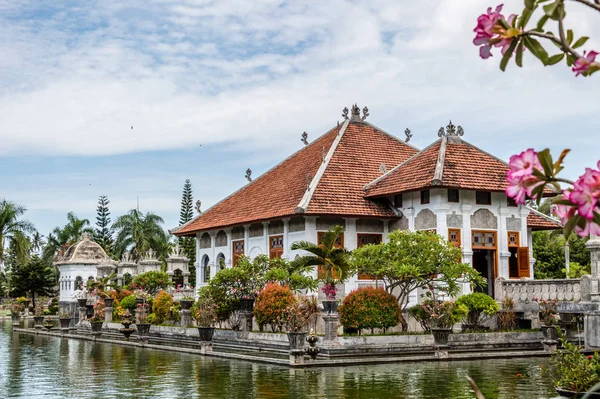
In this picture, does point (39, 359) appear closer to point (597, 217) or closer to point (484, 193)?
point (484, 193)

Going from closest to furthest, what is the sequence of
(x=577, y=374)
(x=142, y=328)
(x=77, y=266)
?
(x=577, y=374), (x=142, y=328), (x=77, y=266)

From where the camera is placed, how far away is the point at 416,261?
70.8 feet

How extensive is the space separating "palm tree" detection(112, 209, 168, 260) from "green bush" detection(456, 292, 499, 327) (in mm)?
39731

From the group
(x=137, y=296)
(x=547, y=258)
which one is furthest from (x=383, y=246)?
(x=547, y=258)

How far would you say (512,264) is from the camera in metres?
27.1

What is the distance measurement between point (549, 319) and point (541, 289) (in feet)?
4.82

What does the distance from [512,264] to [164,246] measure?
37604 millimetres

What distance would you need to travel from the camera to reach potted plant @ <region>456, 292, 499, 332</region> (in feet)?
74.7

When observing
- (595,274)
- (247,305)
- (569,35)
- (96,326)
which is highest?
(569,35)

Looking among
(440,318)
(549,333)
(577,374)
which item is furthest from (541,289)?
(577,374)

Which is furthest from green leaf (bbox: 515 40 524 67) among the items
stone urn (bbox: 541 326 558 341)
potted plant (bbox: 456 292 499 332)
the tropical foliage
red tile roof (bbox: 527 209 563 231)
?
red tile roof (bbox: 527 209 563 231)

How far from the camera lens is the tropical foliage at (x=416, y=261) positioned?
850 inches

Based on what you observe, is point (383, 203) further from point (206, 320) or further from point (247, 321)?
point (206, 320)

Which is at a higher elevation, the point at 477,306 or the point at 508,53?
the point at 508,53
